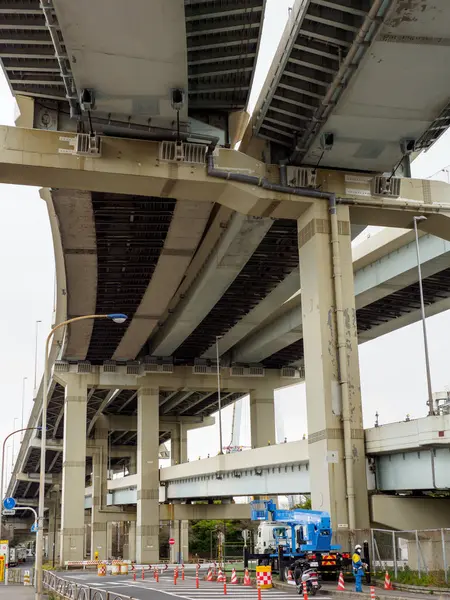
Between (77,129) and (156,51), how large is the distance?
5.78 metres

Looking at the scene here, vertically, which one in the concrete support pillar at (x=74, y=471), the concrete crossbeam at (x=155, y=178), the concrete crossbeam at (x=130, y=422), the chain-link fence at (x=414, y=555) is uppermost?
the concrete crossbeam at (x=155, y=178)

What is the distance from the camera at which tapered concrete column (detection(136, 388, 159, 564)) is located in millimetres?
54062

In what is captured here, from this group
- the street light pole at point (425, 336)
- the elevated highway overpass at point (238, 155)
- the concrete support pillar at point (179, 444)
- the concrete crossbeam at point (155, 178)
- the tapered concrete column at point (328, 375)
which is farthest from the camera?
the concrete support pillar at point (179, 444)

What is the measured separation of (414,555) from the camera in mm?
24078

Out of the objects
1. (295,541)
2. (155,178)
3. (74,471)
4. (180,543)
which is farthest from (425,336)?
(180,543)

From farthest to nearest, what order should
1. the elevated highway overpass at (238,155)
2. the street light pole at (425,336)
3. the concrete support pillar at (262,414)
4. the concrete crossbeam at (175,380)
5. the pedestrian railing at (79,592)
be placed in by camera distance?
the concrete support pillar at (262,414)
the concrete crossbeam at (175,380)
the street light pole at (425,336)
the elevated highway overpass at (238,155)
the pedestrian railing at (79,592)

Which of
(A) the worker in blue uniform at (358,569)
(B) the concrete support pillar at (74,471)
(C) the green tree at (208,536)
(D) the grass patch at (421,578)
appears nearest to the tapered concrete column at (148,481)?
(B) the concrete support pillar at (74,471)

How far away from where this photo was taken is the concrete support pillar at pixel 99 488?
81938 mm

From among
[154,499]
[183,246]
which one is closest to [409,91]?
[183,246]

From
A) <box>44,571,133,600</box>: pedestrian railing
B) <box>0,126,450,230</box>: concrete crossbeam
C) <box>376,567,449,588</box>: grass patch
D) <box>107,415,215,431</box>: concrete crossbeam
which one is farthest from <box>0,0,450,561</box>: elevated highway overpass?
<box>107,415,215,431</box>: concrete crossbeam

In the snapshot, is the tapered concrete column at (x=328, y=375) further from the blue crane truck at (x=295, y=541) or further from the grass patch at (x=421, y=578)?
the grass patch at (x=421, y=578)

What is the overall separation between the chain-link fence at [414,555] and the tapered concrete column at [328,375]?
37.2 inches

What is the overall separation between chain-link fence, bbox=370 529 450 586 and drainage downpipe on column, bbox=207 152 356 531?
4.22 ft

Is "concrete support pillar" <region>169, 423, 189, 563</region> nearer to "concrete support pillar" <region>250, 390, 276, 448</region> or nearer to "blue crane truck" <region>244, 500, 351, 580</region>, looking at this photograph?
"concrete support pillar" <region>250, 390, 276, 448</region>
